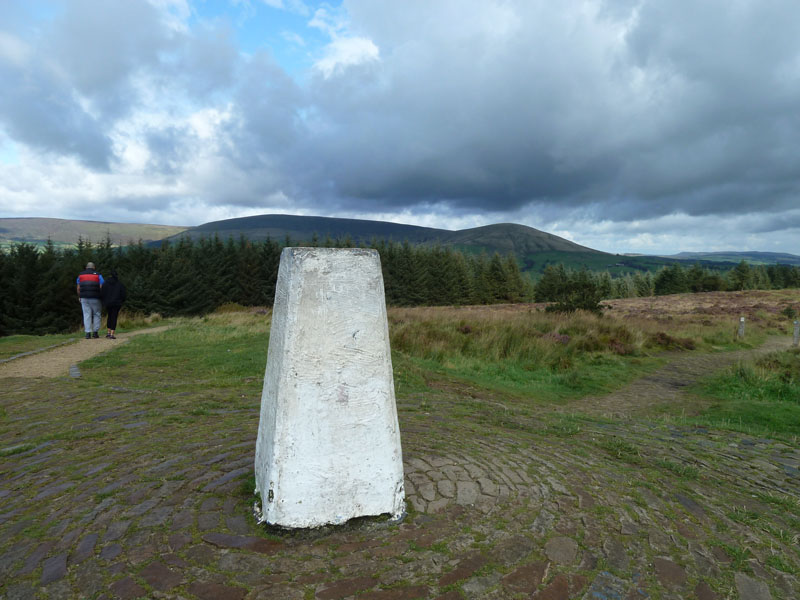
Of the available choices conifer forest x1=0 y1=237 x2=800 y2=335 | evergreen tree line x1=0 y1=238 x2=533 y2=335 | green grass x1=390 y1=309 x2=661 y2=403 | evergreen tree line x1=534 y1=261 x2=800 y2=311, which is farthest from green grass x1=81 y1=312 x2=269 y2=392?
evergreen tree line x1=534 y1=261 x2=800 y2=311

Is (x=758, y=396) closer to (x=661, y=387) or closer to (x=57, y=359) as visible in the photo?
(x=661, y=387)

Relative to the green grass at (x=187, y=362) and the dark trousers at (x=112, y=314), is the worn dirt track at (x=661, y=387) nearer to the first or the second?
the green grass at (x=187, y=362)

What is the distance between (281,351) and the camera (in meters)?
3.05

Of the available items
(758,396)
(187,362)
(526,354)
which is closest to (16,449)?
(187,362)

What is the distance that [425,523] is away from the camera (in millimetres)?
3078

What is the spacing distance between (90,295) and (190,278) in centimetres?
2568

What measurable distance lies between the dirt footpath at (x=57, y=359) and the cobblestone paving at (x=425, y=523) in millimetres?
3659

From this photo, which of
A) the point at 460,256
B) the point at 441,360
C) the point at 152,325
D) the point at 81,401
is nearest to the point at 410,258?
the point at 460,256

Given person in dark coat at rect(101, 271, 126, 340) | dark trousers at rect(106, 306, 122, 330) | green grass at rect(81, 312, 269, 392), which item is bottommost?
green grass at rect(81, 312, 269, 392)

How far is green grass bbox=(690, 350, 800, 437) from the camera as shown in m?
6.88

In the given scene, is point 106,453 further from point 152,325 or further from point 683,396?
point 152,325

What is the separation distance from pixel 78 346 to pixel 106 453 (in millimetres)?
9112

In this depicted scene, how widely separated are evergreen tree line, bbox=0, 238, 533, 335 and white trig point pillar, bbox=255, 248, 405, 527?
2636 cm

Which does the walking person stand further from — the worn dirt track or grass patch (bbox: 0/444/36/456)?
the worn dirt track
